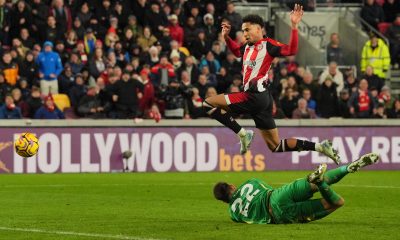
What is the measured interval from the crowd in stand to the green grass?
10.5ft

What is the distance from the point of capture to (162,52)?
28.1 m

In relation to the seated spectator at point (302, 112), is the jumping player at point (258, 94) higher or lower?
higher

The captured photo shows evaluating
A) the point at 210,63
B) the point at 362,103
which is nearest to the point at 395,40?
the point at 362,103

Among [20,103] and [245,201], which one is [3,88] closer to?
[20,103]

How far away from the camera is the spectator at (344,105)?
2762 centimetres

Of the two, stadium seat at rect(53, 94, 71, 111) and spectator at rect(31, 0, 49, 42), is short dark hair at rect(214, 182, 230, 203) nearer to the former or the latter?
stadium seat at rect(53, 94, 71, 111)

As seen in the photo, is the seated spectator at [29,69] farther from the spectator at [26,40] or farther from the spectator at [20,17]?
the spectator at [20,17]

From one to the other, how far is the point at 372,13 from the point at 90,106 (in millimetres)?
11295

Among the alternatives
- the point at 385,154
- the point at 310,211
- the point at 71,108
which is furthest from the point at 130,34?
the point at 310,211

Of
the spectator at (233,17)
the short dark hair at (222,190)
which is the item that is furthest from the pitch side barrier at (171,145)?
the short dark hair at (222,190)

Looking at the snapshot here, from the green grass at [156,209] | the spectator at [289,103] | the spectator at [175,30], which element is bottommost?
the green grass at [156,209]

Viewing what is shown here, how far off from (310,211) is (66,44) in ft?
53.9

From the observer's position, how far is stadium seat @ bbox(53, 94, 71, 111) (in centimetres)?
2603

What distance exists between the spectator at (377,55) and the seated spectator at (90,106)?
27.5 feet
